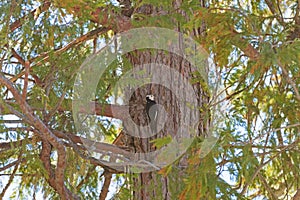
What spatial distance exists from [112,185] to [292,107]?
132 cm

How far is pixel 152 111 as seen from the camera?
3.34m

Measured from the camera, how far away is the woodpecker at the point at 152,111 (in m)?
3.31

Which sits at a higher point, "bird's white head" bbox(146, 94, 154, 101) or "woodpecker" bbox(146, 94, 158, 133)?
"bird's white head" bbox(146, 94, 154, 101)

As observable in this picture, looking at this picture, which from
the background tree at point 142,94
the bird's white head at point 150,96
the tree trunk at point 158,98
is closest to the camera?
the background tree at point 142,94

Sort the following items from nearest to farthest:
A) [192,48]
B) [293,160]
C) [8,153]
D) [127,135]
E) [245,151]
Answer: [245,151], [293,160], [192,48], [127,135], [8,153]

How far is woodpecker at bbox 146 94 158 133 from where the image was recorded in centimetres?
331

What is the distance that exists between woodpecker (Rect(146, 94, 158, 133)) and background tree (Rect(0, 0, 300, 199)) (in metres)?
0.04

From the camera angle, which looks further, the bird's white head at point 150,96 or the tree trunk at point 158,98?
the bird's white head at point 150,96

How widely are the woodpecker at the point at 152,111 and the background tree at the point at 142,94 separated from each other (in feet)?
0.14

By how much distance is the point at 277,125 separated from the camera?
3.02 metres

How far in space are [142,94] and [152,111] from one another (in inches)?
4.6

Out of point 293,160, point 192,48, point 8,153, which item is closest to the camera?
point 293,160

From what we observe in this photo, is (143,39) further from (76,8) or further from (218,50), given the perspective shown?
(218,50)

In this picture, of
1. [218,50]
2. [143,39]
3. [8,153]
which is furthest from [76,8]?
[8,153]
